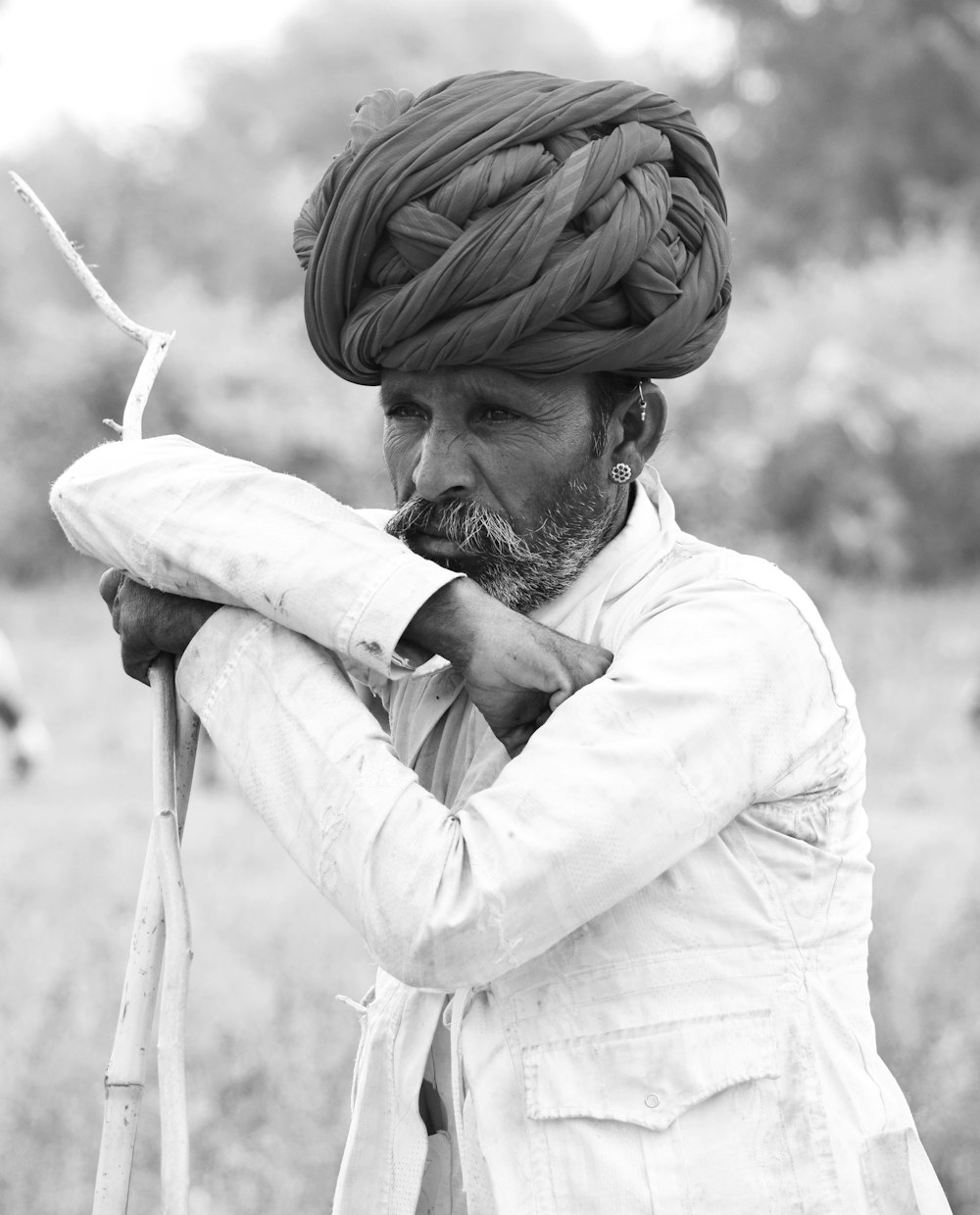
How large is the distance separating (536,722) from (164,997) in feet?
1.80

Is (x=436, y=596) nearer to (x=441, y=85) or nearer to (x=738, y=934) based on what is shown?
(x=738, y=934)

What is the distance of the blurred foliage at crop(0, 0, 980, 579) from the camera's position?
14484 millimetres

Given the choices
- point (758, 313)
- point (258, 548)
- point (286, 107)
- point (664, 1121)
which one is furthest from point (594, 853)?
point (286, 107)

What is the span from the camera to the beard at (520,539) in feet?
6.64

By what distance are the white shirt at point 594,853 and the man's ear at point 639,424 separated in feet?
0.98

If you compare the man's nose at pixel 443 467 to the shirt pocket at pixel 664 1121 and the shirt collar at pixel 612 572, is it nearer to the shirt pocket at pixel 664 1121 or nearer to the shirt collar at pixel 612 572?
the shirt collar at pixel 612 572

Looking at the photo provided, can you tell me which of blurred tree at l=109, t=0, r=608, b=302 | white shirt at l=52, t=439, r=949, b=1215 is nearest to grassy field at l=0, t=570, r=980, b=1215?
white shirt at l=52, t=439, r=949, b=1215

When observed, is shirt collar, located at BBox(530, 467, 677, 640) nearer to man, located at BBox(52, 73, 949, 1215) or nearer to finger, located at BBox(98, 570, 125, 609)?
man, located at BBox(52, 73, 949, 1215)

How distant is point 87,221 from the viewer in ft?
70.6

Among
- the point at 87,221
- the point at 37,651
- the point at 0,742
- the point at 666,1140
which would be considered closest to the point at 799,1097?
the point at 666,1140

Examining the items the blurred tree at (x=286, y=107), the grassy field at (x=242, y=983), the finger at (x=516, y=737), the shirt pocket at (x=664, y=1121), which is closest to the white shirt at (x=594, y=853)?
the shirt pocket at (x=664, y=1121)

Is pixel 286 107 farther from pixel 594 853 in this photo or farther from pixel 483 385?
pixel 594 853

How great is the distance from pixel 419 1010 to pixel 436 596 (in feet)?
1.96

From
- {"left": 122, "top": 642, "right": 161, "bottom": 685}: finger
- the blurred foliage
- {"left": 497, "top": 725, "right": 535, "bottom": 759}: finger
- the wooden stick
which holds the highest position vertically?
the blurred foliage
